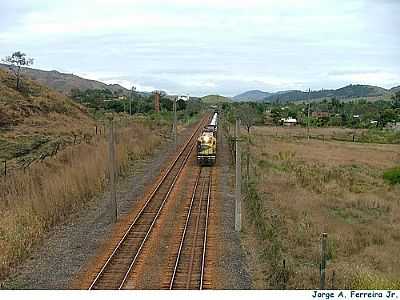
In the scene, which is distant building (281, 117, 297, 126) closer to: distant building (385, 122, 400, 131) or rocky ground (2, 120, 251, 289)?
distant building (385, 122, 400, 131)

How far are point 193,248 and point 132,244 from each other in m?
2.08

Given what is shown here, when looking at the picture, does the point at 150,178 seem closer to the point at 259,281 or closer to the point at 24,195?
the point at 24,195

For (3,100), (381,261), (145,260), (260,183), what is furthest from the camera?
(3,100)

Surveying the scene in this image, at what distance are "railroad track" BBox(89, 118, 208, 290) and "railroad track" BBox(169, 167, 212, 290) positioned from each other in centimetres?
129

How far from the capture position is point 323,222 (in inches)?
866

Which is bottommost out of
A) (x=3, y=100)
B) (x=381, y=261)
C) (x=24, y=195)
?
(x=381, y=261)

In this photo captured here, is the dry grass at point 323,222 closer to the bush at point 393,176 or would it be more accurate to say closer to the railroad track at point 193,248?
the bush at point 393,176

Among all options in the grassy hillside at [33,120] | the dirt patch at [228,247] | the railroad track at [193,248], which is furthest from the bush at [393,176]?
the grassy hillside at [33,120]

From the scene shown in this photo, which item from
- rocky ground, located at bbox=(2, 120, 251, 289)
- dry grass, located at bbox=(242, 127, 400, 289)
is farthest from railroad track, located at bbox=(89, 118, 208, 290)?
dry grass, located at bbox=(242, 127, 400, 289)

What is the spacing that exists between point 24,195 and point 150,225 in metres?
5.19

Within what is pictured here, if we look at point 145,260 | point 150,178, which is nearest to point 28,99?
point 150,178

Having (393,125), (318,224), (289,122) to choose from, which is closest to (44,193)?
(318,224)

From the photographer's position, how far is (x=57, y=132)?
51.6 m

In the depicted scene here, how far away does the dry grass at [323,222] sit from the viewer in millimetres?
14859
